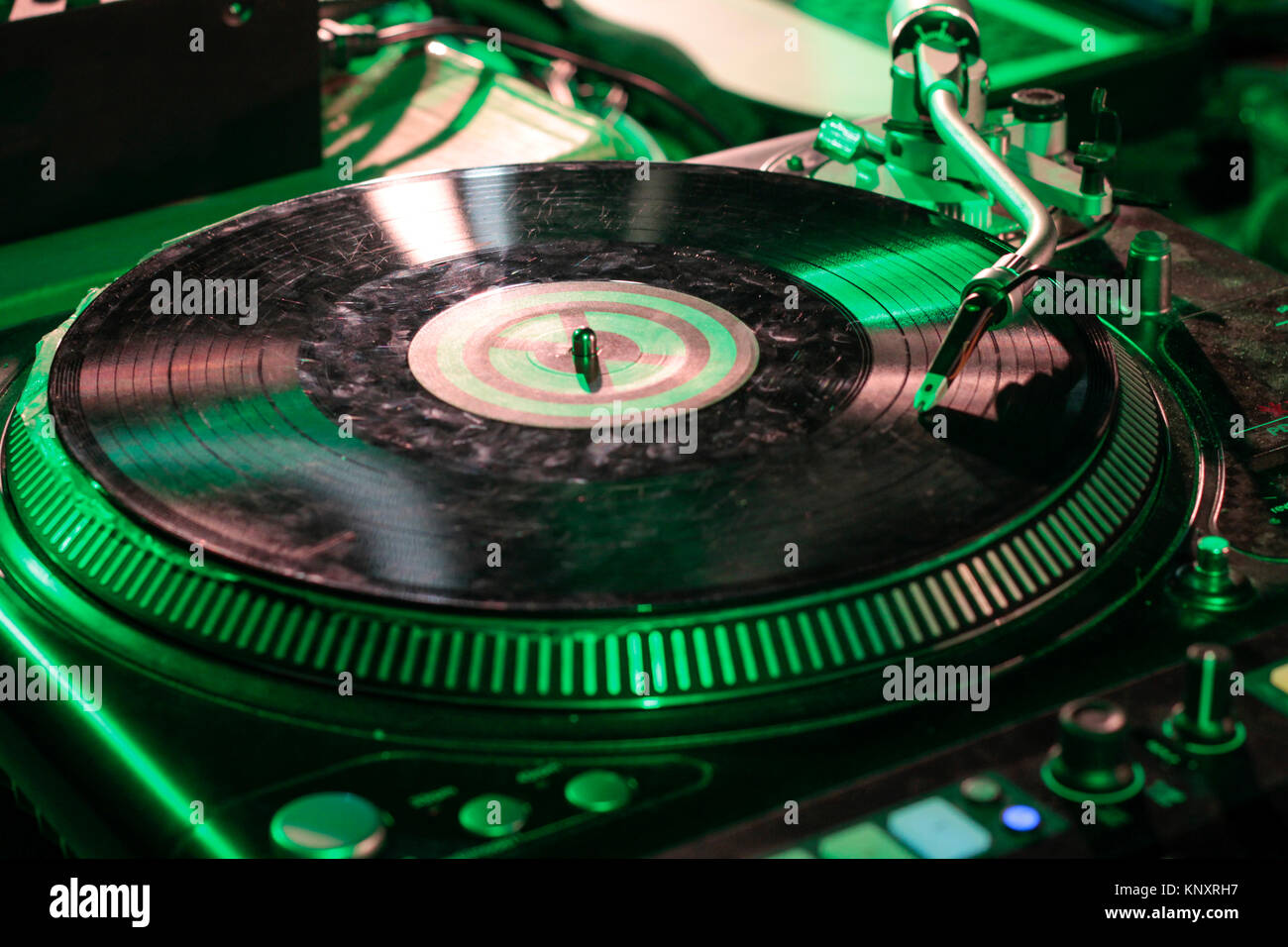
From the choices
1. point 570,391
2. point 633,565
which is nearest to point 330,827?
point 633,565

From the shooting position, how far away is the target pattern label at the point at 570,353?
4.00 ft

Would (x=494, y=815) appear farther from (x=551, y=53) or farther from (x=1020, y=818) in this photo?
(x=551, y=53)

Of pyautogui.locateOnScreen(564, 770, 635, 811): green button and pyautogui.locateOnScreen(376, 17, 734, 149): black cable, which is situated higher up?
pyautogui.locateOnScreen(376, 17, 734, 149): black cable

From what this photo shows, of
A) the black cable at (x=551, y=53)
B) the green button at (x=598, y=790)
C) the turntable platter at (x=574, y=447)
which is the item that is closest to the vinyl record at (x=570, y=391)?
the turntable platter at (x=574, y=447)

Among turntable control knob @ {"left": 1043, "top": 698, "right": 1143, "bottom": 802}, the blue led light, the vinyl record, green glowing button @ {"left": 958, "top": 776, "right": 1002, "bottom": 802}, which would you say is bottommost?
the blue led light

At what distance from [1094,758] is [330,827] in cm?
44

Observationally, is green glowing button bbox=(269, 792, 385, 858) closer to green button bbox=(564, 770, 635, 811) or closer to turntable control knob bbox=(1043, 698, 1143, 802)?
green button bbox=(564, 770, 635, 811)

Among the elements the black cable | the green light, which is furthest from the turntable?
the black cable

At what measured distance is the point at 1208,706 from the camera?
92cm

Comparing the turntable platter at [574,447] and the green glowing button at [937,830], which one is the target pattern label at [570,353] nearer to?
the turntable platter at [574,447]

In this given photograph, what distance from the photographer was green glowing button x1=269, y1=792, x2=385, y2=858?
0.86 meters
